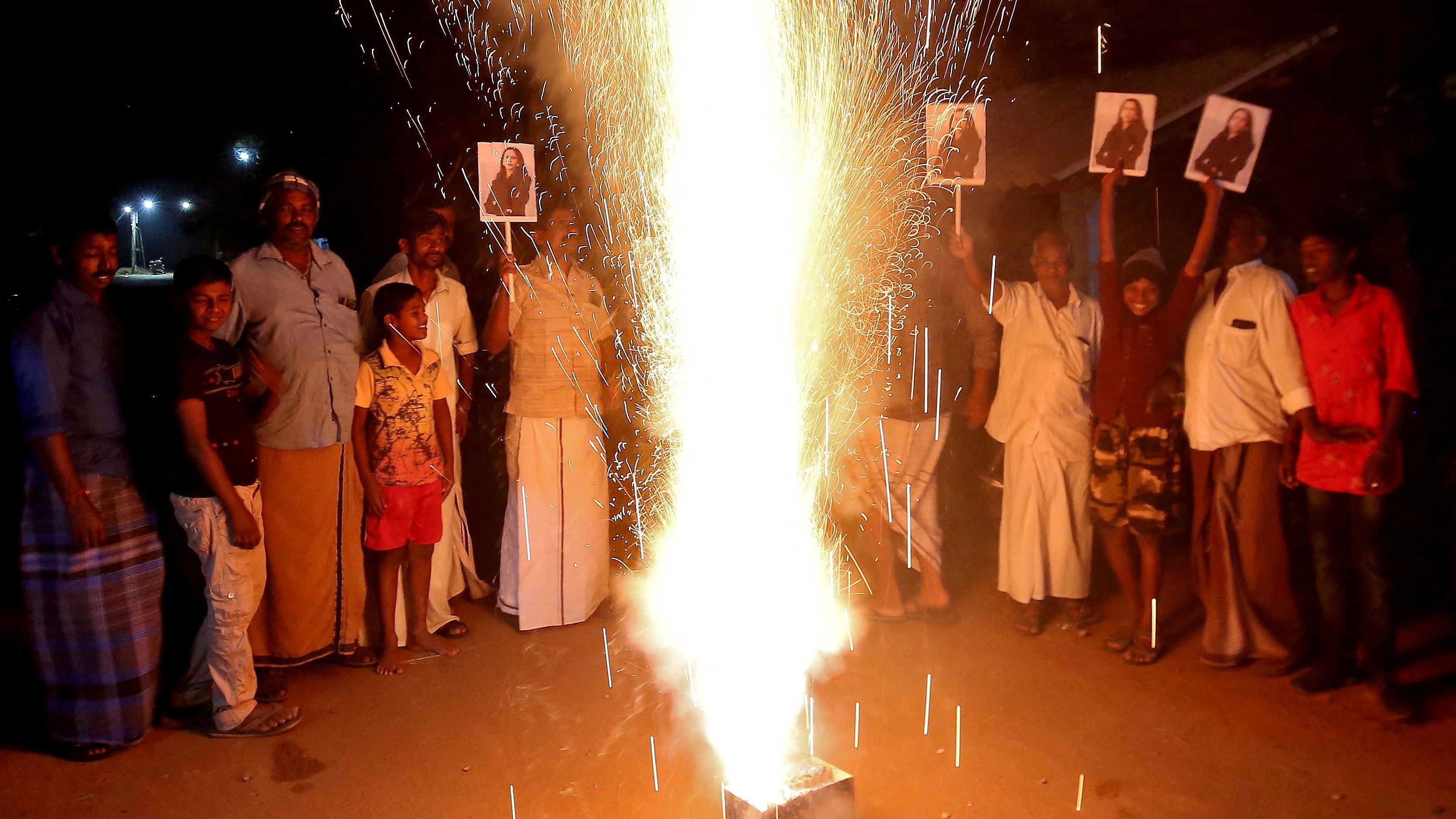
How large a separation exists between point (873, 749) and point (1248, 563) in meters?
2.26

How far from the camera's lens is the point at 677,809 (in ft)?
12.2

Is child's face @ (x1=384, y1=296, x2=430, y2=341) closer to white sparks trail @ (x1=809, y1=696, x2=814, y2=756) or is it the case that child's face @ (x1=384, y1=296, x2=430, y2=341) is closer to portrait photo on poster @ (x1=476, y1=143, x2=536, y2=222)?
portrait photo on poster @ (x1=476, y1=143, x2=536, y2=222)

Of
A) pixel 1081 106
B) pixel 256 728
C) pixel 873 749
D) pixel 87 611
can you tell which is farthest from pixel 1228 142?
pixel 87 611

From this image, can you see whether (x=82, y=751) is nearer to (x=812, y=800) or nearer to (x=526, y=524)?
(x=526, y=524)

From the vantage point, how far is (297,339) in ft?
15.6

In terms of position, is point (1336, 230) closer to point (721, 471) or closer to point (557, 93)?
point (721, 471)

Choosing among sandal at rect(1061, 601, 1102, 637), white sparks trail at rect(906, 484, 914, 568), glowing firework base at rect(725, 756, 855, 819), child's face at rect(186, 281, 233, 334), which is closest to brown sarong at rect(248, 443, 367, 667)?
child's face at rect(186, 281, 233, 334)

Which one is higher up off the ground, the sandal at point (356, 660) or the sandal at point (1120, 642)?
the sandal at point (1120, 642)

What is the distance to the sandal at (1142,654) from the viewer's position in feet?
16.6

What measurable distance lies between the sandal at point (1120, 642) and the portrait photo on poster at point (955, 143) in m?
2.52

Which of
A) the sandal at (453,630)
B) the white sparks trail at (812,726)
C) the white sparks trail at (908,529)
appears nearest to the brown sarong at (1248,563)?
the white sparks trail at (908,529)

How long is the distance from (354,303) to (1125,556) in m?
4.28

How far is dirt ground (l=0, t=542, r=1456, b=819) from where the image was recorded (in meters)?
3.76

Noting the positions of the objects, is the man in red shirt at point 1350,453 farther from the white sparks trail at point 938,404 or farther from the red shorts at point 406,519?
the red shorts at point 406,519
